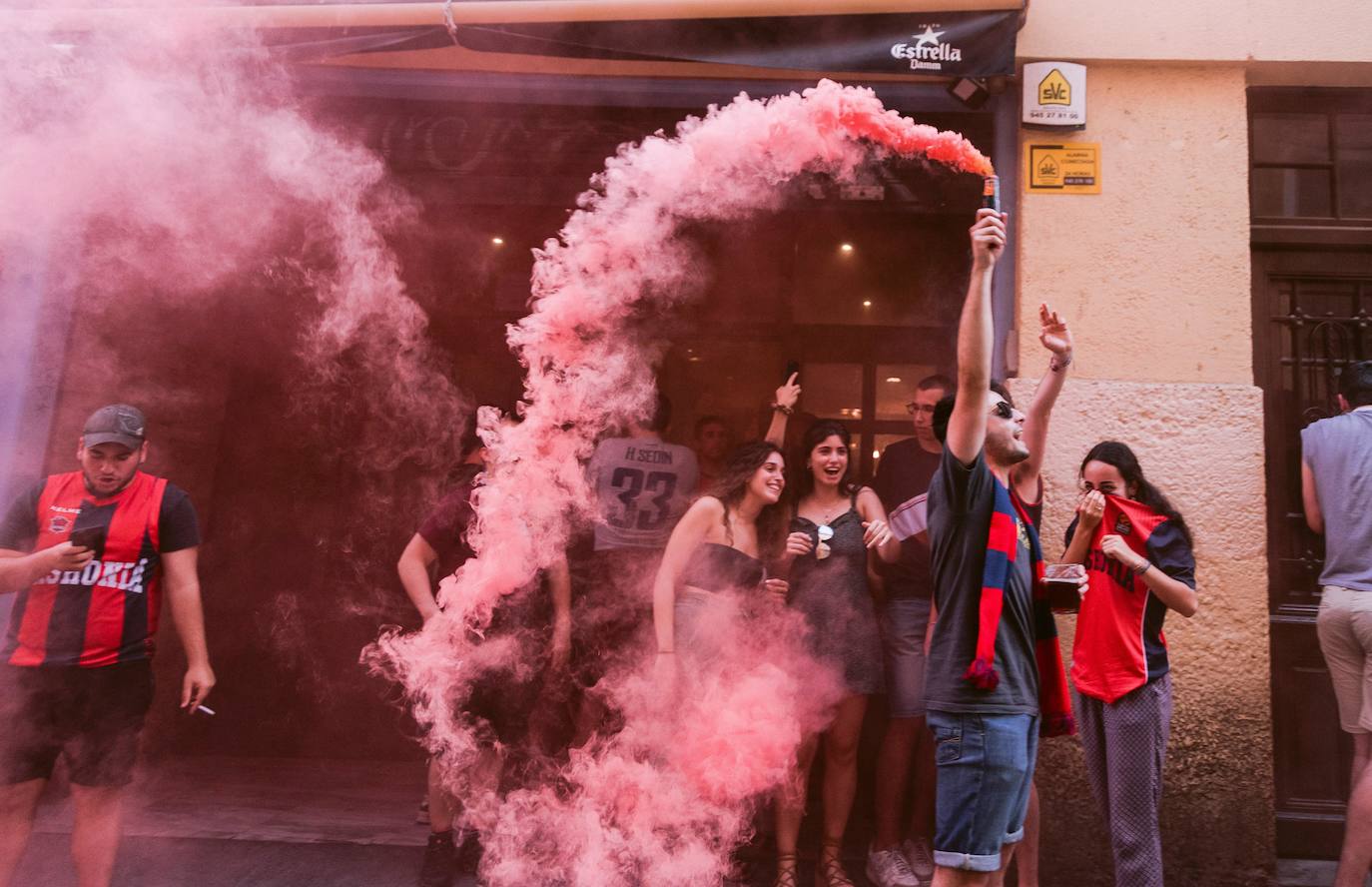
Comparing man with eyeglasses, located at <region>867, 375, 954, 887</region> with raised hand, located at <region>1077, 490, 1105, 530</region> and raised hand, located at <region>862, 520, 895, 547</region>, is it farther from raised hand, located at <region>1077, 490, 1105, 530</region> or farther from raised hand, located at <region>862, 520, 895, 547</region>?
raised hand, located at <region>1077, 490, 1105, 530</region>

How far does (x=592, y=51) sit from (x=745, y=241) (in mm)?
1827

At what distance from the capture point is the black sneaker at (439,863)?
3.88 m

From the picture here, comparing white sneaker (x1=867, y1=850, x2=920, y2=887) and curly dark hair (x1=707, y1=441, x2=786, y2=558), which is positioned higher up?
curly dark hair (x1=707, y1=441, x2=786, y2=558)

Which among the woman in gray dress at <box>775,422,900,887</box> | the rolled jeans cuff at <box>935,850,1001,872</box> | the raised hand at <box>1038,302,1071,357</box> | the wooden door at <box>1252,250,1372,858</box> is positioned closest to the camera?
the rolled jeans cuff at <box>935,850,1001,872</box>

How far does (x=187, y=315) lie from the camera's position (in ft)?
20.3

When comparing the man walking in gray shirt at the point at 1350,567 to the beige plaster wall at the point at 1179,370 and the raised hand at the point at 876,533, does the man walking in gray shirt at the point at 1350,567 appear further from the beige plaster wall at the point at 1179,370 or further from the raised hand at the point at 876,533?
the raised hand at the point at 876,533

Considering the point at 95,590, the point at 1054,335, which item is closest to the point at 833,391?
the point at 1054,335

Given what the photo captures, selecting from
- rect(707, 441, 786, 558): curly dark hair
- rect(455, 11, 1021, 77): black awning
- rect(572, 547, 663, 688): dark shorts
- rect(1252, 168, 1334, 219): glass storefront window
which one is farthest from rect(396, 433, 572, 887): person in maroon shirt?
rect(1252, 168, 1334, 219): glass storefront window

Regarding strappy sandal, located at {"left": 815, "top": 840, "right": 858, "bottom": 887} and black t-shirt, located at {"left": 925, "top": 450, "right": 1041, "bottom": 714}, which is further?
strappy sandal, located at {"left": 815, "top": 840, "right": 858, "bottom": 887}

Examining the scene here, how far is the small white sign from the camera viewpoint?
190 inches

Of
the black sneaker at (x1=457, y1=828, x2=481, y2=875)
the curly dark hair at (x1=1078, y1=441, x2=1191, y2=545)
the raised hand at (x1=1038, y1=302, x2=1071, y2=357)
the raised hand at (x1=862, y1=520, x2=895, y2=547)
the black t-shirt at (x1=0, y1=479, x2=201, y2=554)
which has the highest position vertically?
the raised hand at (x1=1038, y1=302, x2=1071, y2=357)

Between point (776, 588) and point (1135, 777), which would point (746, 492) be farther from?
point (1135, 777)

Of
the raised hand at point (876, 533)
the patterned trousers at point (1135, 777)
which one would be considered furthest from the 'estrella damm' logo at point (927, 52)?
the patterned trousers at point (1135, 777)

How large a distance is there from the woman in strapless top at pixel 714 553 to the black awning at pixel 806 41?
2193mm
